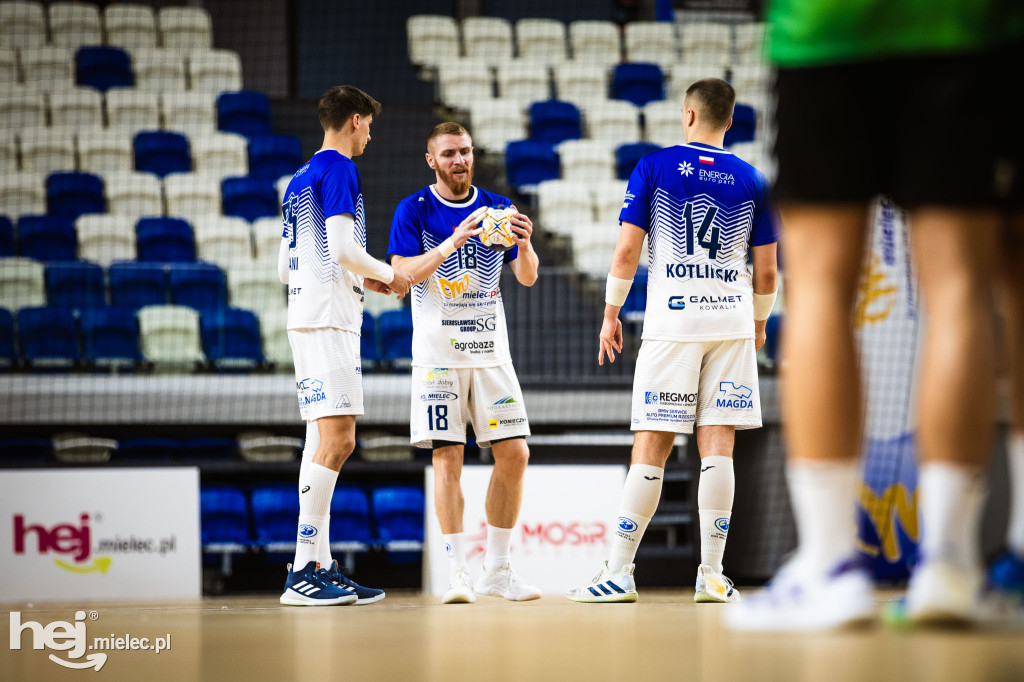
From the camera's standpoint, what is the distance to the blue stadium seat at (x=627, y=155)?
982 cm

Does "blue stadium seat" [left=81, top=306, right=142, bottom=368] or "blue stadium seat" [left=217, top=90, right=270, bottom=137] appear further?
"blue stadium seat" [left=217, top=90, right=270, bottom=137]

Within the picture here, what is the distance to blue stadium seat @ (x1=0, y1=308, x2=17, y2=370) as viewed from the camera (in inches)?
300

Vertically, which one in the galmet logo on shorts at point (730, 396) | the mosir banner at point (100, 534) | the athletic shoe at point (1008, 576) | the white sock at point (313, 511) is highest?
the galmet logo on shorts at point (730, 396)

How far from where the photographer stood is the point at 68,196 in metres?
9.36

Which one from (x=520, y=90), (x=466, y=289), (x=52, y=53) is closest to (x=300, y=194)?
(x=466, y=289)

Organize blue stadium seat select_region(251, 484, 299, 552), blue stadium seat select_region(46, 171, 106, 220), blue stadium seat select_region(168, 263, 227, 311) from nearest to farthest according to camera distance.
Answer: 1. blue stadium seat select_region(251, 484, 299, 552)
2. blue stadium seat select_region(168, 263, 227, 311)
3. blue stadium seat select_region(46, 171, 106, 220)

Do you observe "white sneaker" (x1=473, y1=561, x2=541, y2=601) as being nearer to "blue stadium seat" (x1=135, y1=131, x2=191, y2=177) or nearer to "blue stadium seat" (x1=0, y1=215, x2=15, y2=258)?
"blue stadium seat" (x1=0, y1=215, x2=15, y2=258)

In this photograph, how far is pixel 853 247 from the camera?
1684 mm

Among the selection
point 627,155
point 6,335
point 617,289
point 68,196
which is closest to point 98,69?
point 68,196

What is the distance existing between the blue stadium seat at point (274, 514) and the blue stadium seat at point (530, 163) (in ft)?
13.1

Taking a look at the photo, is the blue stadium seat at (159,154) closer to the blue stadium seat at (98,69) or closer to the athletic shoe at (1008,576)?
the blue stadium seat at (98,69)

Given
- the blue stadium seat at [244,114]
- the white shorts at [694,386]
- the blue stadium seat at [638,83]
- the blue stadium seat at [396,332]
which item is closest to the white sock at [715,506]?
the white shorts at [694,386]

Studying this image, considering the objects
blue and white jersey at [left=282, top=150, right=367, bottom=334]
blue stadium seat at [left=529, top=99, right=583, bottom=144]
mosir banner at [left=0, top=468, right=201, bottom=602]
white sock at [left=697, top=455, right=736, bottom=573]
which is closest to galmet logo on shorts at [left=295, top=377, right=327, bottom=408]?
blue and white jersey at [left=282, top=150, right=367, bottom=334]

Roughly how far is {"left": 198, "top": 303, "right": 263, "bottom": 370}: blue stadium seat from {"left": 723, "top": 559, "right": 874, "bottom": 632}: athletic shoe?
6.55 metres
